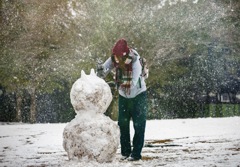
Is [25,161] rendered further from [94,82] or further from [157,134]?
[157,134]

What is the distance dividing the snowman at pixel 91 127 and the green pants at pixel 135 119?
0.35 metres

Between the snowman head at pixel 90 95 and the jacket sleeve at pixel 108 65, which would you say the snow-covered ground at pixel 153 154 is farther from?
the jacket sleeve at pixel 108 65

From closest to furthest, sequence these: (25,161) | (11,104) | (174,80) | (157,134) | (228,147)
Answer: (25,161), (228,147), (157,134), (174,80), (11,104)

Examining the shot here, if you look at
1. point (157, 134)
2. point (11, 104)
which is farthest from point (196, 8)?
point (11, 104)

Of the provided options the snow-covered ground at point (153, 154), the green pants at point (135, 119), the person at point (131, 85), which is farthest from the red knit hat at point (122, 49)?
the snow-covered ground at point (153, 154)

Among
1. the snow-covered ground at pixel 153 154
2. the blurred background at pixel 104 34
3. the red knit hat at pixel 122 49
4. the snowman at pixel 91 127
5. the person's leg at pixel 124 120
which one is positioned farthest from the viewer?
the blurred background at pixel 104 34

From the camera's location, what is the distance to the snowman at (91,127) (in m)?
4.61

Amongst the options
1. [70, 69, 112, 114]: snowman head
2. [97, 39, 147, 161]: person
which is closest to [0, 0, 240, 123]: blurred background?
[97, 39, 147, 161]: person

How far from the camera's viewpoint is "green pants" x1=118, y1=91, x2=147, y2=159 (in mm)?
5070

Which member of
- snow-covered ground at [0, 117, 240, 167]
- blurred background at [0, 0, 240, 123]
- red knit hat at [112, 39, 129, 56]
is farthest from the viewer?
blurred background at [0, 0, 240, 123]

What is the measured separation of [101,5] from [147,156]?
451 inches

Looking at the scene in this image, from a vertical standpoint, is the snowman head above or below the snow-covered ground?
above

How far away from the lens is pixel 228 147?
6.19 metres

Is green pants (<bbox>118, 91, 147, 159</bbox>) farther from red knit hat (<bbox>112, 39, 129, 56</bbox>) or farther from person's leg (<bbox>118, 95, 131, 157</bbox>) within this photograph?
red knit hat (<bbox>112, 39, 129, 56</bbox>)
